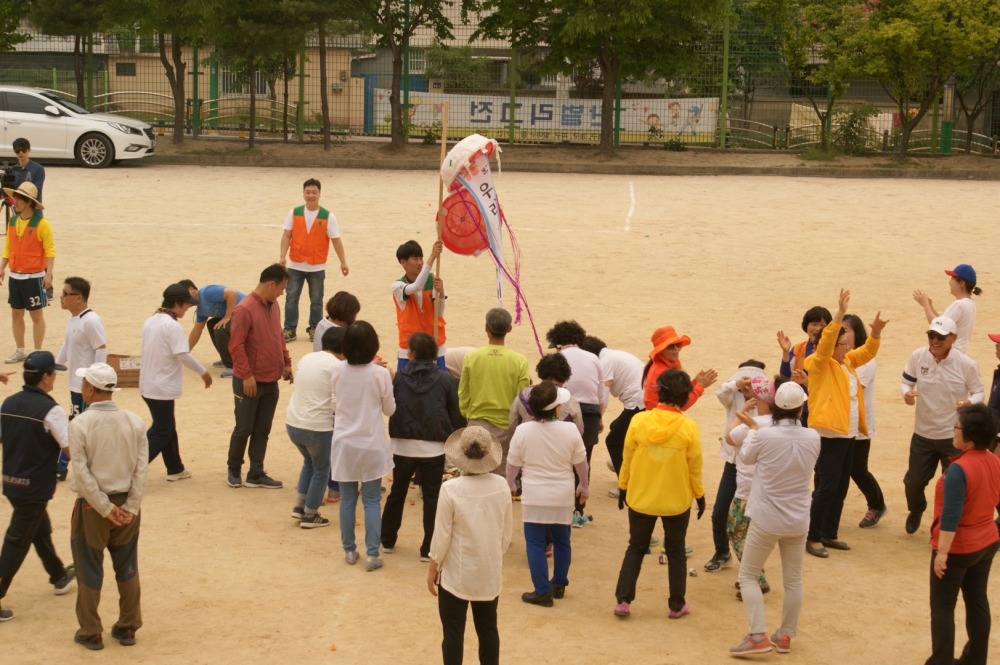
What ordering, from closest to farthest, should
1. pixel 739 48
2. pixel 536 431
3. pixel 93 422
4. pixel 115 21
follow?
pixel 93 422, pixel 536 431, pixel 115 21, pixel 739 48

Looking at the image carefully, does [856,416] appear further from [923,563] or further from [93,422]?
[93,422]

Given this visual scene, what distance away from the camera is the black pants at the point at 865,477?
7.42 metres

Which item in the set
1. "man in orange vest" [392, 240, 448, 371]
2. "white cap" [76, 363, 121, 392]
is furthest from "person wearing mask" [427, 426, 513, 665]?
"man in orange vest" [392, 240, 448, 371]

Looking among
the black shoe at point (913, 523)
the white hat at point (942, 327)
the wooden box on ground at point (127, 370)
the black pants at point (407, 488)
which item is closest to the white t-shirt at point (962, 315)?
the white hat at point (942, 327)

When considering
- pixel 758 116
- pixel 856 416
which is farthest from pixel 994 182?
pixel 856 416

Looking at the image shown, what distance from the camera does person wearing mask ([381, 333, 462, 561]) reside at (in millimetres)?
6492

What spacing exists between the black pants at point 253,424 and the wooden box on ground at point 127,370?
253cm

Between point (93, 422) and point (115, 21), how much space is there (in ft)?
80.2

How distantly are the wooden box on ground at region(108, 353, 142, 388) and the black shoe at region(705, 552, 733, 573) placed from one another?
232 inches

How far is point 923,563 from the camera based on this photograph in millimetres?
6977

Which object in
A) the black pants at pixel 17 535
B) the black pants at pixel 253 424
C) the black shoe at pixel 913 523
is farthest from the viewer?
the black pants at pixel 253 424

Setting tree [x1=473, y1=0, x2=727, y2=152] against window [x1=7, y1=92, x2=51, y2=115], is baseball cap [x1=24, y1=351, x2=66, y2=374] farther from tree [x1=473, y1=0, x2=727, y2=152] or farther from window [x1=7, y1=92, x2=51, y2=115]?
tree [x1=473, y1=0, x2=727, y2=152]

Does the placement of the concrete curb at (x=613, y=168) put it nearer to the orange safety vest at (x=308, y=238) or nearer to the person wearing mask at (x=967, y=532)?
the orange safety vest at (x=308, y=238)

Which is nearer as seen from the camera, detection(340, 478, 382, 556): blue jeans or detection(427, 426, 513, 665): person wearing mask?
detection(427, 426, 513, 665): person wearing mask
